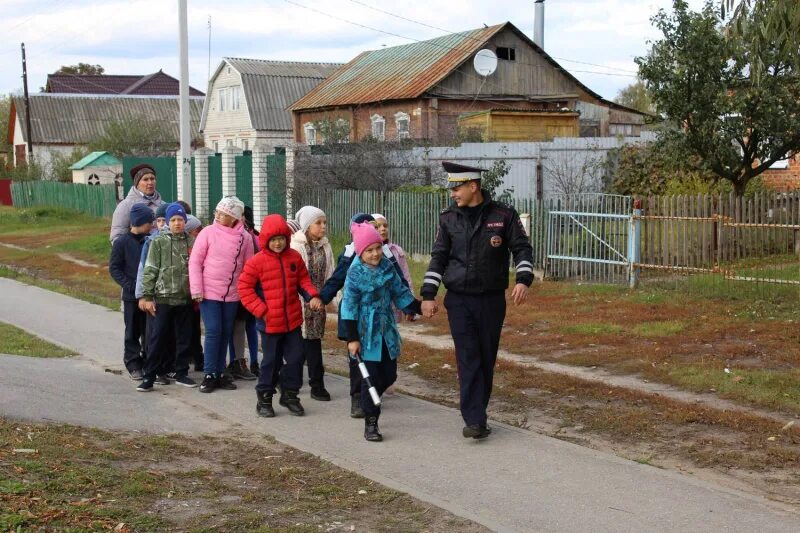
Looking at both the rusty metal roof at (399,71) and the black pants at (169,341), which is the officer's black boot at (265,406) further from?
the rusty metal roof at (399,71)

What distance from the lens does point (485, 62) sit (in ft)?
119

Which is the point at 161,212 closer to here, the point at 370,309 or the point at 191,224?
the point at 191,224

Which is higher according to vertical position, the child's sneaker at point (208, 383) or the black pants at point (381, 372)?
the black pants at point (381, 372)

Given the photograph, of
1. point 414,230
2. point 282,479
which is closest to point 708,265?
point 414,230

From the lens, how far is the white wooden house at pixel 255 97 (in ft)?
164

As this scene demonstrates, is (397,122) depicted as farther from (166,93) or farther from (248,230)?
(166,93)

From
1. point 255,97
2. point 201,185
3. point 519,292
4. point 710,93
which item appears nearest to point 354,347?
point 519,292

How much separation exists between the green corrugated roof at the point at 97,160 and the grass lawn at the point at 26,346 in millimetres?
34766

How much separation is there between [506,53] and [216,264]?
30.6 m

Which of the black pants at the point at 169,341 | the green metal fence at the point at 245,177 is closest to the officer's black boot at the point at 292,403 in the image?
the black pants at the point at 169,341

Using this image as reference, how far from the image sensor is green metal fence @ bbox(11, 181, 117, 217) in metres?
38.0

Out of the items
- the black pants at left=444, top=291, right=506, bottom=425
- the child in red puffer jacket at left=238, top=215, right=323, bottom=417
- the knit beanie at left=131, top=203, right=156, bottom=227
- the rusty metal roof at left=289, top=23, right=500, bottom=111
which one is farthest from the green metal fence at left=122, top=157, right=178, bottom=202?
the black pants at left=444, top=291, right=506, bottom=425

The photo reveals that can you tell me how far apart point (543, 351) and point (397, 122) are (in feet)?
84.0

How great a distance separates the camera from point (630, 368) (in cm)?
1046
